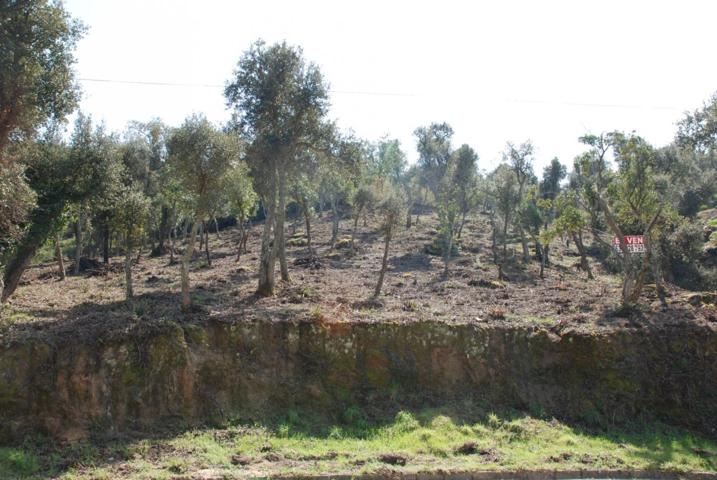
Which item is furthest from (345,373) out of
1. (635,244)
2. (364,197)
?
(364,197)

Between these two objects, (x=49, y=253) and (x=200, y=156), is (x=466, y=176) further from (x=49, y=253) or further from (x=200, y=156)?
(x=49, y=253)

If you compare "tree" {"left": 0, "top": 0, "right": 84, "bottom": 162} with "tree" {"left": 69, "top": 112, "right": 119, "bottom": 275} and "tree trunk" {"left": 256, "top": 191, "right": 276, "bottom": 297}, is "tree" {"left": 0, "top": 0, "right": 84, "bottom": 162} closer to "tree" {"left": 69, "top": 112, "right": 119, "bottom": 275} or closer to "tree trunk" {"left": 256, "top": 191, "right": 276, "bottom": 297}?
"tree" {"left": 69, "top": 112, "right": 119, "bottom": 275}

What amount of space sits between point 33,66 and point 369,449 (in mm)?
16419

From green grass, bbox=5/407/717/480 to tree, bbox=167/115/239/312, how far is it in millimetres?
6159

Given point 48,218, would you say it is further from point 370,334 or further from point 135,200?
point 370,334

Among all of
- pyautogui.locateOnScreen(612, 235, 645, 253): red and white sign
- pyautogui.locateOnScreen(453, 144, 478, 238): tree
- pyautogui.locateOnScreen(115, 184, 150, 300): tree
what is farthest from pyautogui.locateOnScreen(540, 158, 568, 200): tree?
pyautogui.locateOnScreen(115, 184, 150, 300): tree

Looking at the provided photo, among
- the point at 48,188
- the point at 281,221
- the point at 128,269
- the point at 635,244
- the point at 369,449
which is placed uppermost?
the point at 48,188

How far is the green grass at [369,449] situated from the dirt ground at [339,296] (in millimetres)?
3690

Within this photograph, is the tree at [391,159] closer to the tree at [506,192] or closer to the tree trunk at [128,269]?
the tree at [506,192]

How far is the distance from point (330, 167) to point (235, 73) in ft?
19.0

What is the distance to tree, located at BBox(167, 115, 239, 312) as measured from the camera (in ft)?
65.8

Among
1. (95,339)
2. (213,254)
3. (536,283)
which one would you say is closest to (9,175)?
(95,339)

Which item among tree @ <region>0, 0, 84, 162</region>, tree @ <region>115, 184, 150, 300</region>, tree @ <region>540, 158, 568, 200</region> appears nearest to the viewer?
tree @ <region>0, 0, 84, 162</region>

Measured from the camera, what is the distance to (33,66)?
19.0 meters
